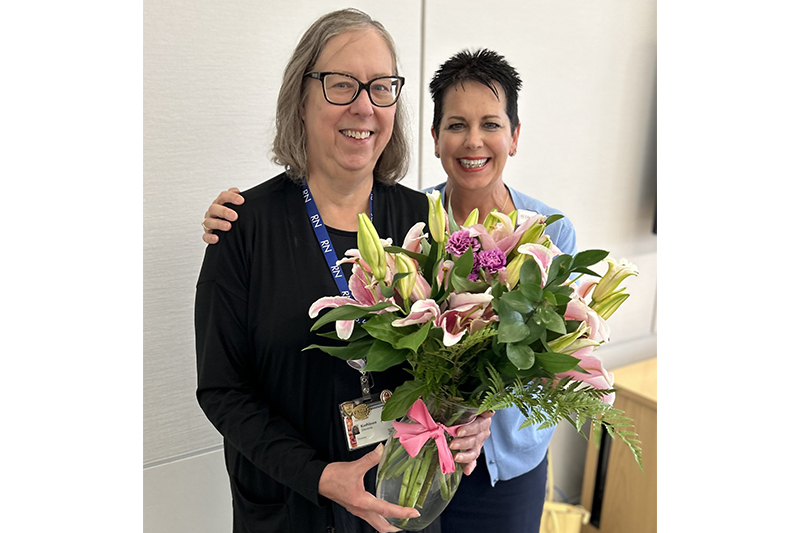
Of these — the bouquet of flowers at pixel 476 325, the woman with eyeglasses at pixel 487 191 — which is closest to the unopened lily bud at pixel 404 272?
the bouquet of flowers at pixel 476 325

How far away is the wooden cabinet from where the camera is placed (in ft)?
6.92

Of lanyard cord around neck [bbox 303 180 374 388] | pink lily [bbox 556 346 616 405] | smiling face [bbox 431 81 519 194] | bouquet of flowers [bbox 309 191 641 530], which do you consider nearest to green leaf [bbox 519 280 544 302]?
bouquet of flowers [bbox 309 191 641 530]

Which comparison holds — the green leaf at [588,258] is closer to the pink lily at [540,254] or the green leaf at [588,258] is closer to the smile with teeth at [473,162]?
the pink lily at [540,254]

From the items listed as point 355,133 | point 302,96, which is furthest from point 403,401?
point 302,96

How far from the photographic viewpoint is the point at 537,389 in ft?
2.88

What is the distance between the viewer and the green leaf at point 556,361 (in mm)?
798

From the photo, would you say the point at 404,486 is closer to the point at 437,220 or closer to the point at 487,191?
the point at 437,220

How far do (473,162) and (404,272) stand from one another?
2.29ft

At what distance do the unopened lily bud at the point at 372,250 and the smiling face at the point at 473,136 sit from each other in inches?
26.0

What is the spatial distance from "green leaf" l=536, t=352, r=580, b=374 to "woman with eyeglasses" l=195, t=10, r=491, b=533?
399 millimetres

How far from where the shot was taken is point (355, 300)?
93cm

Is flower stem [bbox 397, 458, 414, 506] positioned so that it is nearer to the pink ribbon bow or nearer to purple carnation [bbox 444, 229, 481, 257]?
the pink ribbon bow
